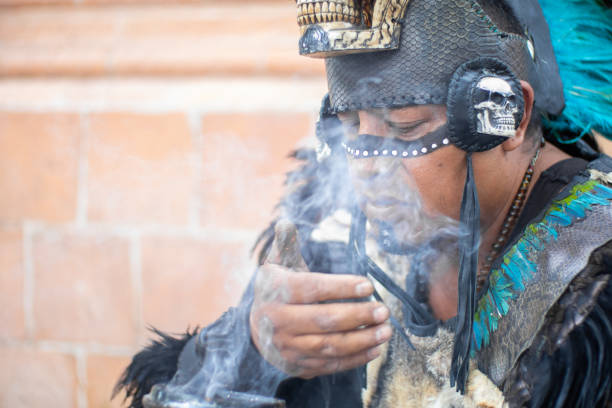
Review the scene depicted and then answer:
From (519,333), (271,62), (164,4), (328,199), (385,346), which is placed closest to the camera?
(519,333)

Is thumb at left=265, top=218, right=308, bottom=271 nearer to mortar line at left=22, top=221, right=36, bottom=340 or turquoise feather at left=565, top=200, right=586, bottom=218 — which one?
turquoise feather at left=565, top=200, right=586, bottom=218

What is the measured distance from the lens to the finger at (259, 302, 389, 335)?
1736mm

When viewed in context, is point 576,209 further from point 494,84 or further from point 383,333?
point 383,333

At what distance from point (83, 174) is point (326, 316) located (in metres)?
2.48

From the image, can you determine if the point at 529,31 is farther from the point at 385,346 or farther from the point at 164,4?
the point at 164,4

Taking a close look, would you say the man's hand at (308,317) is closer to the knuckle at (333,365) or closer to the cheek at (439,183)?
the knuckle at (333,365)

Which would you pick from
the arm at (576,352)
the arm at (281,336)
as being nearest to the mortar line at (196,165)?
the arm at (281,336)

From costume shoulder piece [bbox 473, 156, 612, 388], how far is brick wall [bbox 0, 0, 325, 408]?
5.51 feet

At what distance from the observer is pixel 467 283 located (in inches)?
72.8

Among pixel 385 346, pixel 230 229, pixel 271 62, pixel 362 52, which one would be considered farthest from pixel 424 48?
pixel 230 229

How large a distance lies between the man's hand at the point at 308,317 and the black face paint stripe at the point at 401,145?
1.01 feet

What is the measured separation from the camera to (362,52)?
1811 millimetres

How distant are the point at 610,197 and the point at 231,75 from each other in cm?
219

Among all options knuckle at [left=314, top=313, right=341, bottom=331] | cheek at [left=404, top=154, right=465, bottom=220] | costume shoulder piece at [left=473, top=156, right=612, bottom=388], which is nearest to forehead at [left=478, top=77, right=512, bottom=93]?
cheek at [left=404, top=154, right=465, bottom=220]
